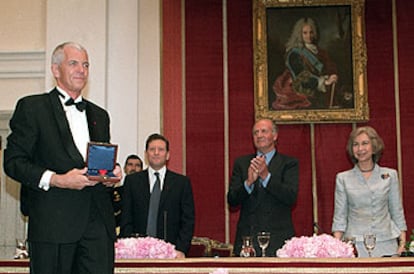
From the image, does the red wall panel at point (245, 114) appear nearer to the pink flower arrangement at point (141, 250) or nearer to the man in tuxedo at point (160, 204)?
the man in tuxedo at point (160, 204)

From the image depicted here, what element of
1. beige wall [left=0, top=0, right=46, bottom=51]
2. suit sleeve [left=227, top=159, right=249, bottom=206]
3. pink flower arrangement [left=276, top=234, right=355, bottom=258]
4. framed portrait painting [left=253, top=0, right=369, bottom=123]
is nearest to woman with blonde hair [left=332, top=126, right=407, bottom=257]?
suit sleeve [left=227, top=159, right=249, bottom=206]

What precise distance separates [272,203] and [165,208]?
79cm

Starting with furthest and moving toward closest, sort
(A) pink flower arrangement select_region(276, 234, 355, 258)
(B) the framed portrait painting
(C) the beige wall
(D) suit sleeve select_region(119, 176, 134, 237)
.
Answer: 1. (C) the beige wall
2. (B) the framed portrait painting
3. (D) suit sleeve select_region(119, 176, 134, 237)
4. (A) pink flower arrangement select_region(276, 234, 355, 258)

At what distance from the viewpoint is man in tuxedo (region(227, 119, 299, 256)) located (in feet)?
16.4

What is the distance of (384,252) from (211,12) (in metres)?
3.77

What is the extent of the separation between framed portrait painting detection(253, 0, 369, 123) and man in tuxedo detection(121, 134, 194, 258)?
234 cm

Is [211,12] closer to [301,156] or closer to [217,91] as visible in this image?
[217,91]

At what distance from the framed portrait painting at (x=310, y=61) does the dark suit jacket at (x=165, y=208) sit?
240 cm

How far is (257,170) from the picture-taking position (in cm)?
499

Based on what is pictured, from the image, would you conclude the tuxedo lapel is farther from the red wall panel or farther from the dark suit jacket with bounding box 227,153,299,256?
the red wall panel

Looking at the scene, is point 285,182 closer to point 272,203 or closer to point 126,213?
point 272,203

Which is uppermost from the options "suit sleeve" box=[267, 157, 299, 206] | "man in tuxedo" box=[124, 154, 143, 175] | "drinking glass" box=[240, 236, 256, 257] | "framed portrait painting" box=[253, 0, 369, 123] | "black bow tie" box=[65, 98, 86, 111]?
"framed portrait painting" box=[253, 0, 369, 123]

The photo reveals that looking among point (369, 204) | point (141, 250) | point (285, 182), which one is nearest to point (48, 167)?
point (141, 250)

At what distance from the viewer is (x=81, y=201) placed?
10.1ft
